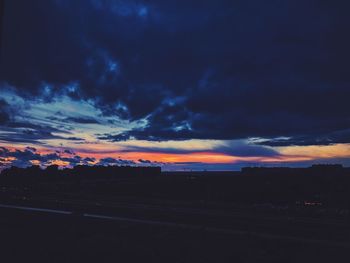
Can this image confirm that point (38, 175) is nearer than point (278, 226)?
No

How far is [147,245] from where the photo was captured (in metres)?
9.41

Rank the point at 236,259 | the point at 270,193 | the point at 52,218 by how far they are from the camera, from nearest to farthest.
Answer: the point at 236,259, the point at 52,218, the point at 270,193

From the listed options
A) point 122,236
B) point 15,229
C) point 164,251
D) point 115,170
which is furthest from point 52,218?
point 115,170

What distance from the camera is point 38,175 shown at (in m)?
73.6

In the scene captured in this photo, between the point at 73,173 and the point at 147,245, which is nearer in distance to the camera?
the point at 147,245

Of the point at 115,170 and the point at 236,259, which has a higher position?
the point at 115,170

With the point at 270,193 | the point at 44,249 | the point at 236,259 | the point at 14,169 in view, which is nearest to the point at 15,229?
the point at 44,249

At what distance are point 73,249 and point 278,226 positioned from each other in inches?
341

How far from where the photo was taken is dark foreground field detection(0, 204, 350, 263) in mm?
8281

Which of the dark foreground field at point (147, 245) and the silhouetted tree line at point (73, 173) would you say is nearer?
the dark foreground field at point (147, 245)

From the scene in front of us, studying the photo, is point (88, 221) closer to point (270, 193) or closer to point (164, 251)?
point (164, 251)

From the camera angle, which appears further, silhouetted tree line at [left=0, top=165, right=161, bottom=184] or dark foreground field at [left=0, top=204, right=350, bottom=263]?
silhouetted tree line at [left=0, top=165, right=161, bottom=184]

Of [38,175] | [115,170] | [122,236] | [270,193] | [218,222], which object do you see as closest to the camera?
[122,236]

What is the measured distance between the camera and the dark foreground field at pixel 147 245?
27.2 feet
